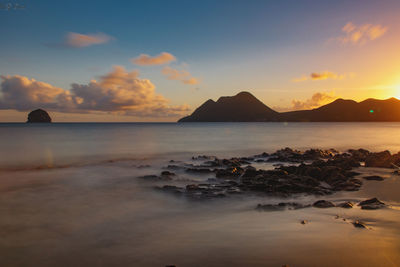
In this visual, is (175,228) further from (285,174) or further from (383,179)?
(383,179)

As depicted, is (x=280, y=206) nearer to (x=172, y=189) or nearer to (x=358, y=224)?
(x=358, y=224)

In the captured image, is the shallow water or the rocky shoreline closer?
the shallow water

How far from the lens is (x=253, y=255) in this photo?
6.84 meters

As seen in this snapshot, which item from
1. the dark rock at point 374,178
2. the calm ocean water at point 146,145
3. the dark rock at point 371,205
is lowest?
the calm ocean water at point 146,145

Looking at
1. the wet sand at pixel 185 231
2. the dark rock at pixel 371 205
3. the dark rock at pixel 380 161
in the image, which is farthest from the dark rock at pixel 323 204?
the dark rock at pixel 380 161

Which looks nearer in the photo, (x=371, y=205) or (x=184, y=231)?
(x=184, y=231)

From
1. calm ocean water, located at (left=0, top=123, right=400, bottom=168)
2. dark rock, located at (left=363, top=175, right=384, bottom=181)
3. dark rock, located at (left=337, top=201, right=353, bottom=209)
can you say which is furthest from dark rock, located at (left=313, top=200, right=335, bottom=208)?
calm ocean water, located at (left=0, top=123, right=400, bottom=168)

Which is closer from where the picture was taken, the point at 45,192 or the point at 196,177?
the point at 45,192

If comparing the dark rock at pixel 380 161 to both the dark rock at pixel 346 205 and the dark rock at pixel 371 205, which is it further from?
the dark rock at pixel 346 205

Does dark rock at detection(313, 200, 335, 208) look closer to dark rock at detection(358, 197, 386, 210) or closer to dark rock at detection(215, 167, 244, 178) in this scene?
dark rock at detection(358, 197, 386, 210)

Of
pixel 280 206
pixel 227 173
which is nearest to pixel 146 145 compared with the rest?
pixel 227 173

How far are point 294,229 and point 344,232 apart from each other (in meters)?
1.38

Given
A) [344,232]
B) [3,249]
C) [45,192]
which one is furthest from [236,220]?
[45,192]

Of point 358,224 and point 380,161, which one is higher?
point 380,161
